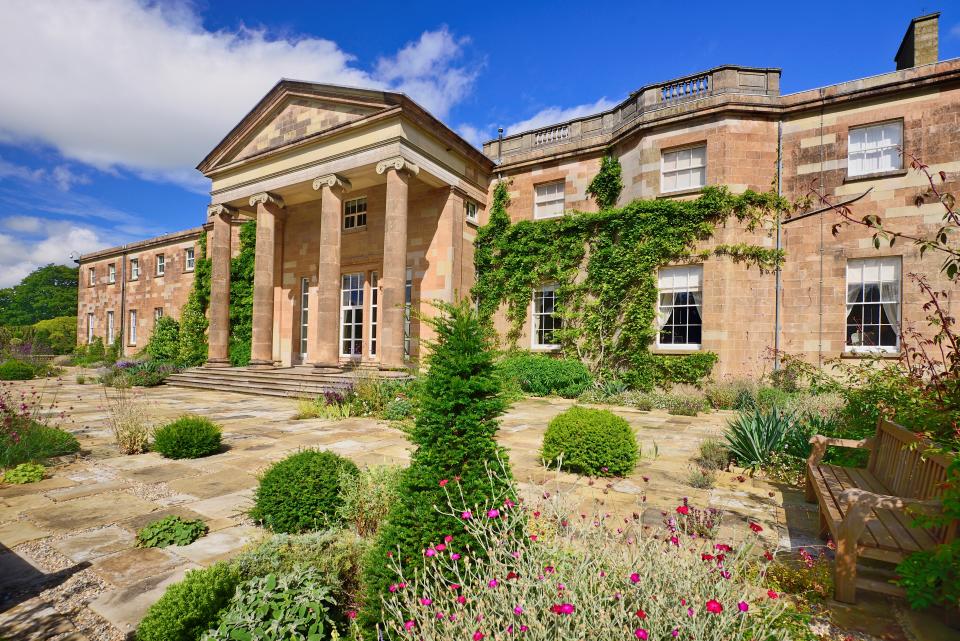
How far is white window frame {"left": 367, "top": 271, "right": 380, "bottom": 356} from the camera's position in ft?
50.6

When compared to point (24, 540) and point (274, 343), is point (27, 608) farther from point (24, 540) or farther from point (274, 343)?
point (274, 343)

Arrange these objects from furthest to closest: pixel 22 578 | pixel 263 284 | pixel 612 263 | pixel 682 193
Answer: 1. pixel 263 284
2. pixel 612 263
3. pixel 682 193
4. pixel 22 578

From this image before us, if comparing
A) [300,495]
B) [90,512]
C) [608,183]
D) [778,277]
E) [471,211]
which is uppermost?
[608,183]

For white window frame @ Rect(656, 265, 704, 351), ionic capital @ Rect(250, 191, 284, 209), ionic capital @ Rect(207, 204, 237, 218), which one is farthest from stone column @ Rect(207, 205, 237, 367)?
white window frame @ Rect(656, 265, 704, 351)

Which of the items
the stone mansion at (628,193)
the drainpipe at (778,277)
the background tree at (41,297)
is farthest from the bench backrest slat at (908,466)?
the background tree at (41,297)

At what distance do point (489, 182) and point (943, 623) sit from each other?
15.1 meters

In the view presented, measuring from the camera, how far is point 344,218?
16359mm

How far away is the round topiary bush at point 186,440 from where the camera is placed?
5.98m

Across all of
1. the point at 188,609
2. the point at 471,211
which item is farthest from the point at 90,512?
the point at 471,211

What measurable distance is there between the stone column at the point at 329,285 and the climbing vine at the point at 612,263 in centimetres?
464

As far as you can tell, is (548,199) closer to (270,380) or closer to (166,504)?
(270,380)

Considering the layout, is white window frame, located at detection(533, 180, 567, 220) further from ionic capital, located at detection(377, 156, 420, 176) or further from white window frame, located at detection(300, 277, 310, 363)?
white window frame, located at detection(300, 277, 310, 363)

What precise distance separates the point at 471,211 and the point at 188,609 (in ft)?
46.6

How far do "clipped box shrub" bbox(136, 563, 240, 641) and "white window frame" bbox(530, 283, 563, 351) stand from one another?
12.4 metres
